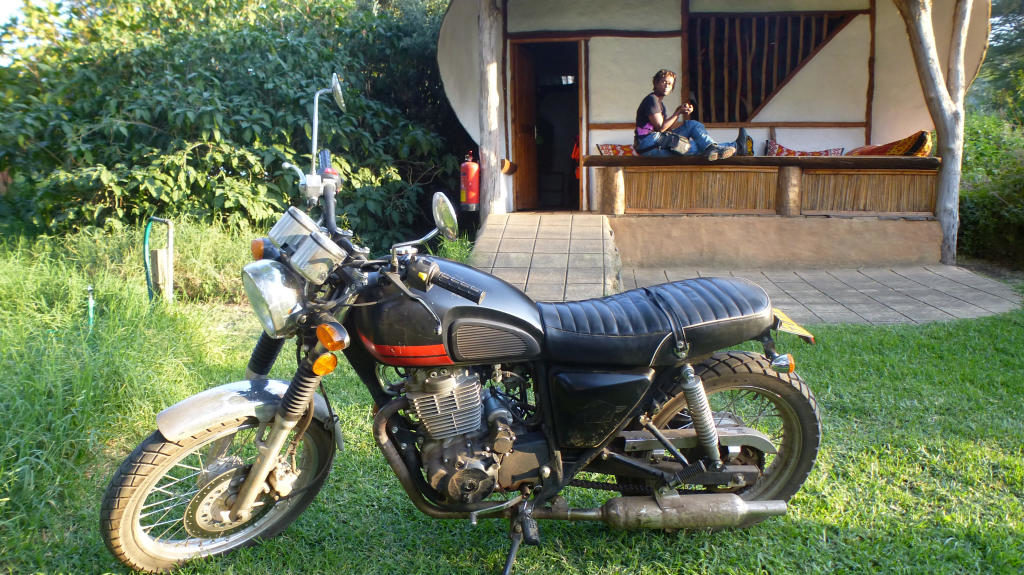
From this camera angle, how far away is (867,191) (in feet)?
23.7

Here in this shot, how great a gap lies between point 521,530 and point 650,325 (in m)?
0.83

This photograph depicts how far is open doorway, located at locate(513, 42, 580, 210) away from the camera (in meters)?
9.09

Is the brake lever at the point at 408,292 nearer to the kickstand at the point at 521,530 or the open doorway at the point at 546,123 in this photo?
the kickstand at the point at 521,530

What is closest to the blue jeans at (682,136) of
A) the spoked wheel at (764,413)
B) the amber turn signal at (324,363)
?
the spoked wheel at (764,413)

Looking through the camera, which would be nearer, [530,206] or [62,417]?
[62,417]

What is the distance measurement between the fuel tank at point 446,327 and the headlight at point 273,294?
0.21 meters

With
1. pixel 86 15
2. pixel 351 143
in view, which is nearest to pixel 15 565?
pixel 351 143

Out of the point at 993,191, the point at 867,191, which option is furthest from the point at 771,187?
the point at 993,191

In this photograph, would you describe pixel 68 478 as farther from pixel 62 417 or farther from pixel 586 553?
pixel 586 553

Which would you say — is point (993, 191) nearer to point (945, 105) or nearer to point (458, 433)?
point (945, 105)

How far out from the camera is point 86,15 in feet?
27.5

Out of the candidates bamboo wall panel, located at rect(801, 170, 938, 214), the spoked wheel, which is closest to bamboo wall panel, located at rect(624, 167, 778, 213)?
bamboo wall panel, located at rect(801, 170, 938, 214)

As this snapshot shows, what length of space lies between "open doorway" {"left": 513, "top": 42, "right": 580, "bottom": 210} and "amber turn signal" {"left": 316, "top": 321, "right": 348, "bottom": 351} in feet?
23.8

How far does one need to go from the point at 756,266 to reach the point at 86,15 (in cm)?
867
